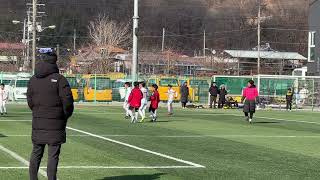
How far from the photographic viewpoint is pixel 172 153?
15.4m

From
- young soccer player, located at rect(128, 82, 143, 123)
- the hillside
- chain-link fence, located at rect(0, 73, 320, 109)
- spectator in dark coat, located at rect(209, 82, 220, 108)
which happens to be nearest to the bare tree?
the hillside

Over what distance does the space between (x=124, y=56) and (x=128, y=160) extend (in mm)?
92373

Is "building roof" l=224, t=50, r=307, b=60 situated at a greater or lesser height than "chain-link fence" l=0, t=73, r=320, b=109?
greater

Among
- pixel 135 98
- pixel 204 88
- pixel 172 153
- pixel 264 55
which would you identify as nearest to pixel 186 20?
pixel 264 55

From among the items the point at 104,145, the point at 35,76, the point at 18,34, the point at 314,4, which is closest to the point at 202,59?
the point at 18,34

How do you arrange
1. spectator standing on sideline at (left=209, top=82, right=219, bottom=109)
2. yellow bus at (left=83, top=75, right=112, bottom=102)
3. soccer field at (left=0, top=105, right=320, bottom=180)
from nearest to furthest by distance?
soccer field at (left=0, top=105, right=320, bottom=180) < spectator standing on sideline at (left=209, top=82, right=219, bottom=109) < yellow bus at (left=83, top=75, right=112, bottom=102)

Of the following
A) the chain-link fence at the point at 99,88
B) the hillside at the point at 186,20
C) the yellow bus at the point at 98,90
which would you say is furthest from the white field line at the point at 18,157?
the hillside at the point at 186,20

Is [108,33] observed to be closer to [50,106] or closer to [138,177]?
[138,177]

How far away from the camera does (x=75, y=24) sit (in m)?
111

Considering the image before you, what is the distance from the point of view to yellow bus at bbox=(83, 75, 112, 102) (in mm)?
51344

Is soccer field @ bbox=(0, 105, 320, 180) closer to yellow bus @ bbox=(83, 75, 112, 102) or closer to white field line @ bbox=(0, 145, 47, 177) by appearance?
white field line @ bbox=(0, 145, 47, 177)

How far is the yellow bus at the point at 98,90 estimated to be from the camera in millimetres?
51344

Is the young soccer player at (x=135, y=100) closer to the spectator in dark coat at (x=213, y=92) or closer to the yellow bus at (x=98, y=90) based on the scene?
the spectator in dark coat at (x=213, y=92)

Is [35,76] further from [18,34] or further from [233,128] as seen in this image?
[18,34]
